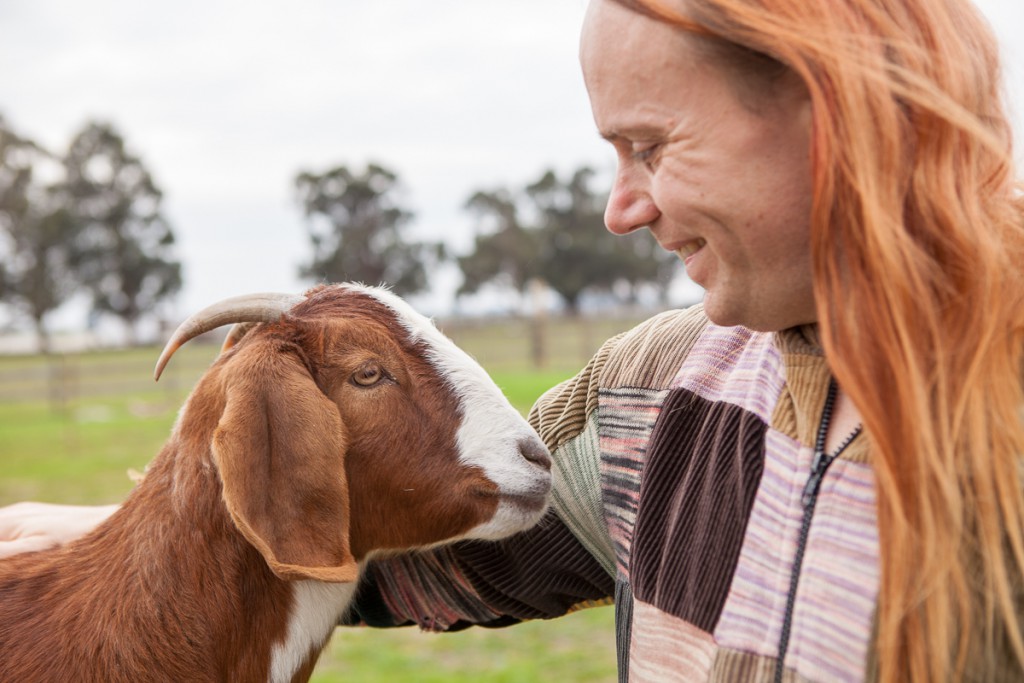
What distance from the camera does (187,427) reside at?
245 cm

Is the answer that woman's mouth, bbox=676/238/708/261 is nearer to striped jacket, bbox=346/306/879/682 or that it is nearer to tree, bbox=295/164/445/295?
striped jacket, bbox=346/306/879/682

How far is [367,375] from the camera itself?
8.30 feet

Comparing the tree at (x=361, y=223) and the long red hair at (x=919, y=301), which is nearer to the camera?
the long red hair at (x=919, y=301)

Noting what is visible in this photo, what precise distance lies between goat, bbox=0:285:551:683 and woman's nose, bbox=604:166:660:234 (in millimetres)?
804

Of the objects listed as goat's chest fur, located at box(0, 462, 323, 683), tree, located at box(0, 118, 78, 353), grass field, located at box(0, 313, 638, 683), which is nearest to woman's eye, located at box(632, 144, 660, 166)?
goat's chest fur, located at box(0, 462, 323, 683)

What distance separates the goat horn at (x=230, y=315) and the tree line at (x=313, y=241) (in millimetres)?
36050

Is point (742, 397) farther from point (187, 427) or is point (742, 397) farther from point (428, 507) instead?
point (187, 427)

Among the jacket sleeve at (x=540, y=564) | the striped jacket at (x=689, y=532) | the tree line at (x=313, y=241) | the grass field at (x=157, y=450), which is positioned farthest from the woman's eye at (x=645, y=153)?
the tree line at (x=313, y=241)

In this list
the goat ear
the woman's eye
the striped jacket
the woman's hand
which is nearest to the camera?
the striped jacket

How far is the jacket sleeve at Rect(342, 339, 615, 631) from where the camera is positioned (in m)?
2.36

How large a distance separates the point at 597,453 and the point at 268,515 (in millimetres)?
807

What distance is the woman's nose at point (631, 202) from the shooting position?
71.4 inches

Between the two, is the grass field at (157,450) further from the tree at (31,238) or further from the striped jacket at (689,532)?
the tree at (31,238)

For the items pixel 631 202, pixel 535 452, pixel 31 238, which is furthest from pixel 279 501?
pixel 31 238
